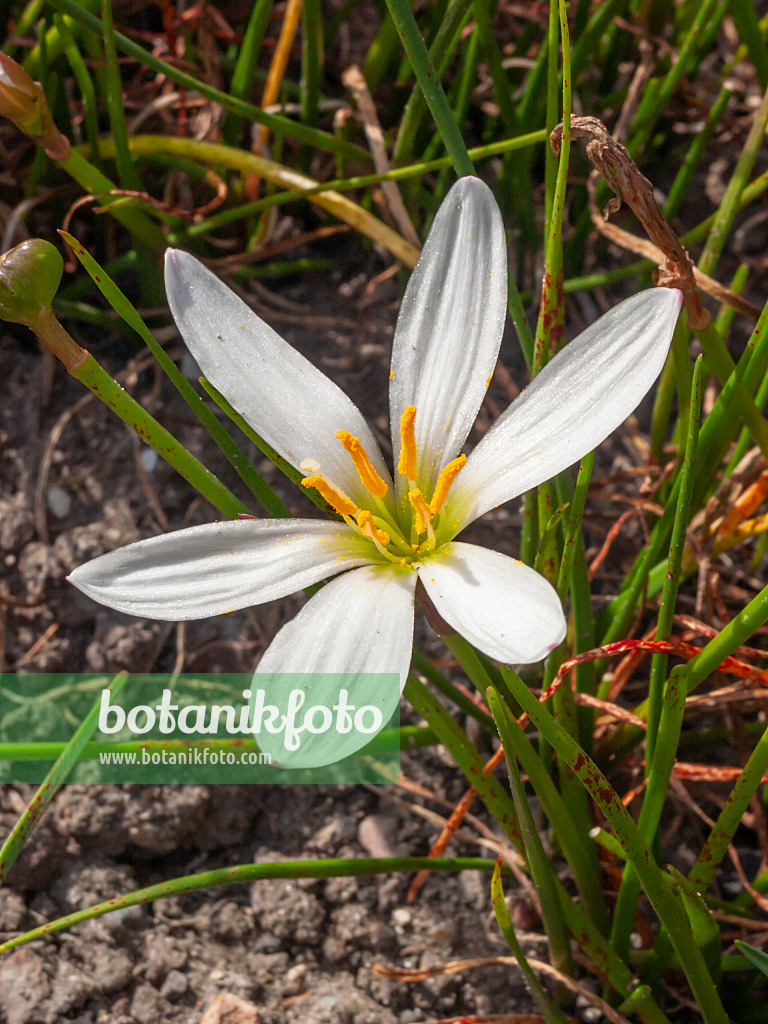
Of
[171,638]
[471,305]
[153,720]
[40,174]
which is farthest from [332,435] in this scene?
[40,174]

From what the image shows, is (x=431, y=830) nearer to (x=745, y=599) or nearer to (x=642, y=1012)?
(x=642, y=1012)

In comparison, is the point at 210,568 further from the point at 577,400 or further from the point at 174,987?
the point at 174,987

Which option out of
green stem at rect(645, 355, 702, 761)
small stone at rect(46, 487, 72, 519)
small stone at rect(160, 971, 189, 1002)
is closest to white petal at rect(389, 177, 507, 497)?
green stem at rect(645, 355, 702, 761)

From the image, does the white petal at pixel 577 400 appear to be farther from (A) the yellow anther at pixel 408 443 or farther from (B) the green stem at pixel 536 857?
(B) the green stem at pixel 536 857

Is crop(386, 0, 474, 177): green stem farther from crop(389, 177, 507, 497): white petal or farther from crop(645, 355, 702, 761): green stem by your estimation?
crop(645, 355, 702, 761): green stem

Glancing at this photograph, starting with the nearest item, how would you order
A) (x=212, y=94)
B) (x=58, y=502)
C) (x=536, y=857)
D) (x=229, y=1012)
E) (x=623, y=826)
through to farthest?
(x=623, y=826), (x=536, y=857), (x=229, y=1012), (x=212, y=94), (x=58, y=502)

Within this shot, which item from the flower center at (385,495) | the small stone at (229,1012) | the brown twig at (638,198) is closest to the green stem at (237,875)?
the small stone at (229,1012)

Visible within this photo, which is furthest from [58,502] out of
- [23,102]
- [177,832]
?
[23,102]
